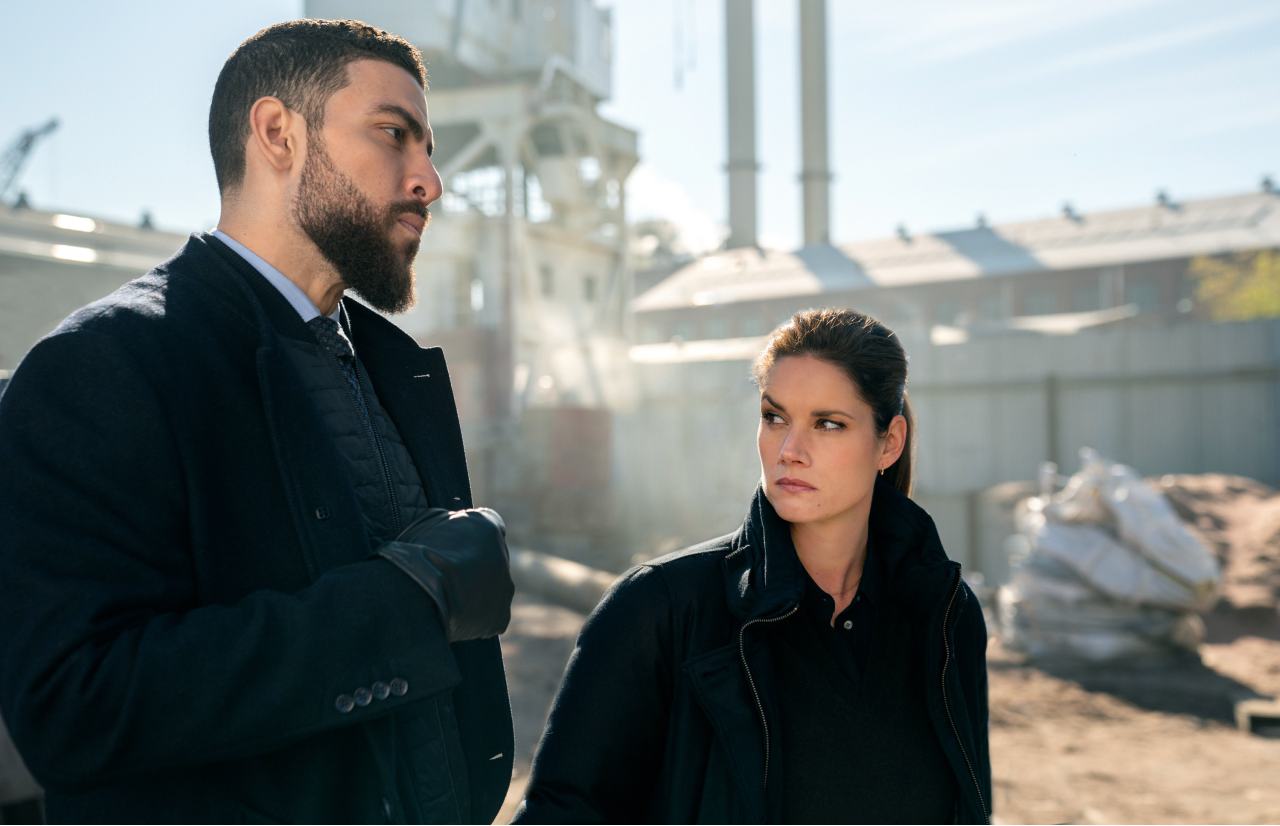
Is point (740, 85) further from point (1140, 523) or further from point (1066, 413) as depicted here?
point (1140, 523)

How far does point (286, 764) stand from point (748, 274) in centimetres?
3259

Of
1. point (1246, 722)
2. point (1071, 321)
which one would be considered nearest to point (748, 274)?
point (1071, 321)

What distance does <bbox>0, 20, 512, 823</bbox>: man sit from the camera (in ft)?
3.74

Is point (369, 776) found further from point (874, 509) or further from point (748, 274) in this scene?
point (748, 274)

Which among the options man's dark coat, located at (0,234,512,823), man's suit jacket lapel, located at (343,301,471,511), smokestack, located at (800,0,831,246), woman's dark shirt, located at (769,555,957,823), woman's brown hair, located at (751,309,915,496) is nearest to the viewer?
man's dark coat, located at (0,234,512,823)

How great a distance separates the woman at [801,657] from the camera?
5.89ft

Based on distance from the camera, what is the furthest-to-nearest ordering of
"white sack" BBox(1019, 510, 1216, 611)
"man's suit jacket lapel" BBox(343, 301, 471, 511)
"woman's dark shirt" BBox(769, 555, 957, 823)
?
1. "white sack" BBox(1019, 510, 1216, 611)
2. "woman's dark shirt" BBox(769, 555, 957, 823)
3. "man's suit jacket lapel" BBox(343, 301, 471, 511)

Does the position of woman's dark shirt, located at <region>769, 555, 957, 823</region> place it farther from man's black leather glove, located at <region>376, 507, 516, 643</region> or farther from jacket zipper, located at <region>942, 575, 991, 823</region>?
man's black leather glove, located at <region>376, 507, 516, 643</region>

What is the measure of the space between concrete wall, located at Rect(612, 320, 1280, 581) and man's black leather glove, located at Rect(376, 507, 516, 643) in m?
11.9

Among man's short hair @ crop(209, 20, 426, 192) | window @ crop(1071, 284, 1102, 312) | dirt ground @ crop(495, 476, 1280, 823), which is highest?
window @ crop(1071, 284, 1102, 312)

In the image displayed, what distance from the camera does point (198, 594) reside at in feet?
4.26

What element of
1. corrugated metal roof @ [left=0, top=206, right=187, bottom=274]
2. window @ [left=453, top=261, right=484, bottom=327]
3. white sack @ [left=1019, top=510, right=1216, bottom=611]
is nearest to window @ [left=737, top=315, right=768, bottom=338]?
window @ [left=453, top=261, right=484, bottom=327]

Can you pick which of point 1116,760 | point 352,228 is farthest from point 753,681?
point 1116,760

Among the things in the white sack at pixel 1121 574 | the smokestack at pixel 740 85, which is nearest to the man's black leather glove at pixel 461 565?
the white sack at pixel 1121 574
